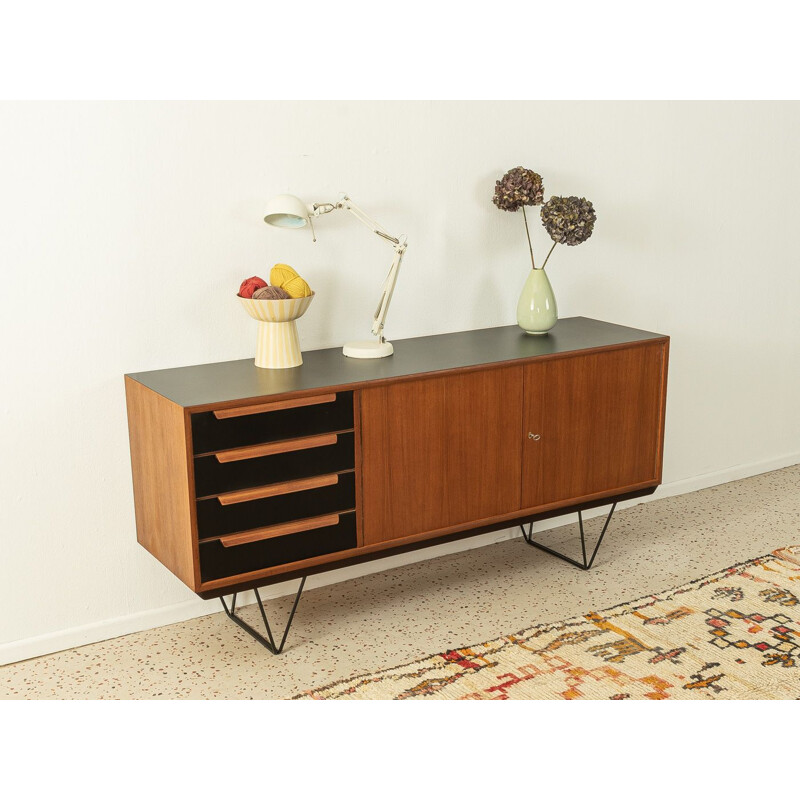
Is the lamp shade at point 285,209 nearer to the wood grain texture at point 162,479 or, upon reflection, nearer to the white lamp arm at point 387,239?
the white lamp arm at point 387,239

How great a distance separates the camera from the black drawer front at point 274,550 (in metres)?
2.62

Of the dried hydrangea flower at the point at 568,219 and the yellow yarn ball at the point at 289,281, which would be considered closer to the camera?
the yellow yarn ball at the point at 289,281

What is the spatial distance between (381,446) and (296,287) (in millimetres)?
528

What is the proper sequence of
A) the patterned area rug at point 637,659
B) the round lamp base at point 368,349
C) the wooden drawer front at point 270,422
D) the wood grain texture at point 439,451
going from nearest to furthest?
the wooden drawer front at point 270,422 < the patterned area rug at point 637,659 < the wood grain texture at point 439,451 < the round lamp base at point 368,349

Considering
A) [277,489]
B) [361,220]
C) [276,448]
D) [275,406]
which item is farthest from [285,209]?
[277,489]

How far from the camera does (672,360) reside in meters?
4.10

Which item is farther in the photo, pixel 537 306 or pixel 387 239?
pixel 537 306

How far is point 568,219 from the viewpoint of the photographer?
3279mm

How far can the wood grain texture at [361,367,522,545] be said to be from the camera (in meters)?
2.83

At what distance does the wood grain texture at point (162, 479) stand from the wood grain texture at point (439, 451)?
52 cm

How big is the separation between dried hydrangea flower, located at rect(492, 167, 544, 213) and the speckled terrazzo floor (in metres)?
1.27

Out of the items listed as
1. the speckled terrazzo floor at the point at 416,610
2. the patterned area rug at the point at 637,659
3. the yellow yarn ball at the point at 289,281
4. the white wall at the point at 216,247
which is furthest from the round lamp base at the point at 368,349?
the patterned area rug at the point at 637,659

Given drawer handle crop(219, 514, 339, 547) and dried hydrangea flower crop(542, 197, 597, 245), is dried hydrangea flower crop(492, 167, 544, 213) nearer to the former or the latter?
dried hydrangea flower crop(542, 197, 597, 245)

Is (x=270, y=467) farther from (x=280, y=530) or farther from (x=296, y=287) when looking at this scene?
(x=296, y=287)
